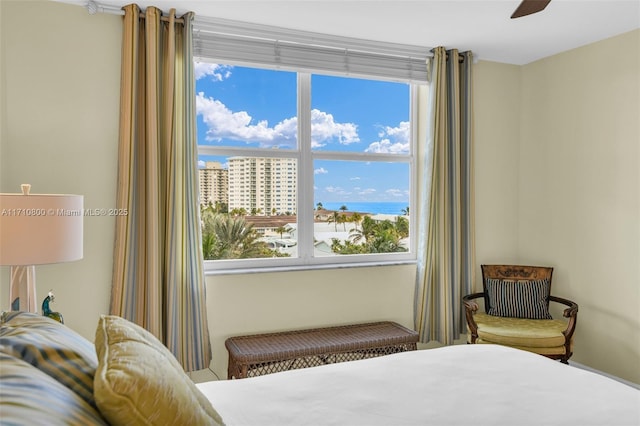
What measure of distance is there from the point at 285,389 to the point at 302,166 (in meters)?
2.19

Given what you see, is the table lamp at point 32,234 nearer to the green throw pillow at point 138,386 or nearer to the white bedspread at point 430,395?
the white bedspread at point 430,395

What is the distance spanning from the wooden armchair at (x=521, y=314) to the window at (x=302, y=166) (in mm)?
709

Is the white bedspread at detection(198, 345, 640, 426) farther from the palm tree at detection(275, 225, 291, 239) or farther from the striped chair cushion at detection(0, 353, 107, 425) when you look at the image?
the palm tree at detection(275, 225, 291, 239)

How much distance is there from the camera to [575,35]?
3.45 meters

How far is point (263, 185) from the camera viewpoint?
141 inches

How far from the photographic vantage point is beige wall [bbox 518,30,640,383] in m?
3.36

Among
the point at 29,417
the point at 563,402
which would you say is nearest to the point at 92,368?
the point at 29,417

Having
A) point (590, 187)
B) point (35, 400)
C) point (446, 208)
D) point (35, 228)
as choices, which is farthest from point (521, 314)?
point (35, 400)

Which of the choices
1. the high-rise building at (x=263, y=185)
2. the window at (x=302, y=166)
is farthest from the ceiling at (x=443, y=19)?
the high-rise building at (x=263, y=185)

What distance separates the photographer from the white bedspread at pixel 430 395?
4.77 ft

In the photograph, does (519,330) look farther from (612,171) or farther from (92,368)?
(92,368)

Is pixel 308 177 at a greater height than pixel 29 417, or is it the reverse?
pixel 308 177

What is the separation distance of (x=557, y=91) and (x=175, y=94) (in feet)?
9.62

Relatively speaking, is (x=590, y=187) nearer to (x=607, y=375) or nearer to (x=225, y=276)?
(x=607, y=375)
